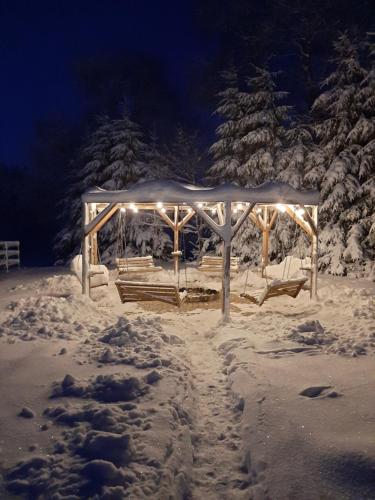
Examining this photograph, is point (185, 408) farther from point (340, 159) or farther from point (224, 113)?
point (224, 113)

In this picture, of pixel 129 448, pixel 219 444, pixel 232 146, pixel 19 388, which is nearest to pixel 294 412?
pixel 219 444

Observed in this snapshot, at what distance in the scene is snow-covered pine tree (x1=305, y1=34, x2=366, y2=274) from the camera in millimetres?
17070

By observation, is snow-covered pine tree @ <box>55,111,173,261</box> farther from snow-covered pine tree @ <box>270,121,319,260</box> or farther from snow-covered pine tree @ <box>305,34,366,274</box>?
snow-covered pine tree @ <box>305,34,366,274</box>

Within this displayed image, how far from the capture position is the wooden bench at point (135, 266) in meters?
14.8

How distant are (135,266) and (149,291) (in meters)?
6.00

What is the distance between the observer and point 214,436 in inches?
160

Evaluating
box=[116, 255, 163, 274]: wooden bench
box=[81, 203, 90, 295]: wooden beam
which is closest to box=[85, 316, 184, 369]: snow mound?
box=[81, 203, 90, 295]: wooden beam

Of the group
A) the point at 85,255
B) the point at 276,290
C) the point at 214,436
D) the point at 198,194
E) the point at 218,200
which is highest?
the point at 198,194

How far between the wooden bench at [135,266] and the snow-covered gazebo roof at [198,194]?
4.73 m

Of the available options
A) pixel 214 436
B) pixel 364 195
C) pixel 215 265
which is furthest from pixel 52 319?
pixel 364 195

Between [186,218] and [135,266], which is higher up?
[186,218]

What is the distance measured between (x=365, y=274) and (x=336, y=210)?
9.85ft

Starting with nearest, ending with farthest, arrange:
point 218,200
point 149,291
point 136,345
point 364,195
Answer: point 136,345
point 218,200
point 149,291
point 364,195

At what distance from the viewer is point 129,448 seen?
352 cm
